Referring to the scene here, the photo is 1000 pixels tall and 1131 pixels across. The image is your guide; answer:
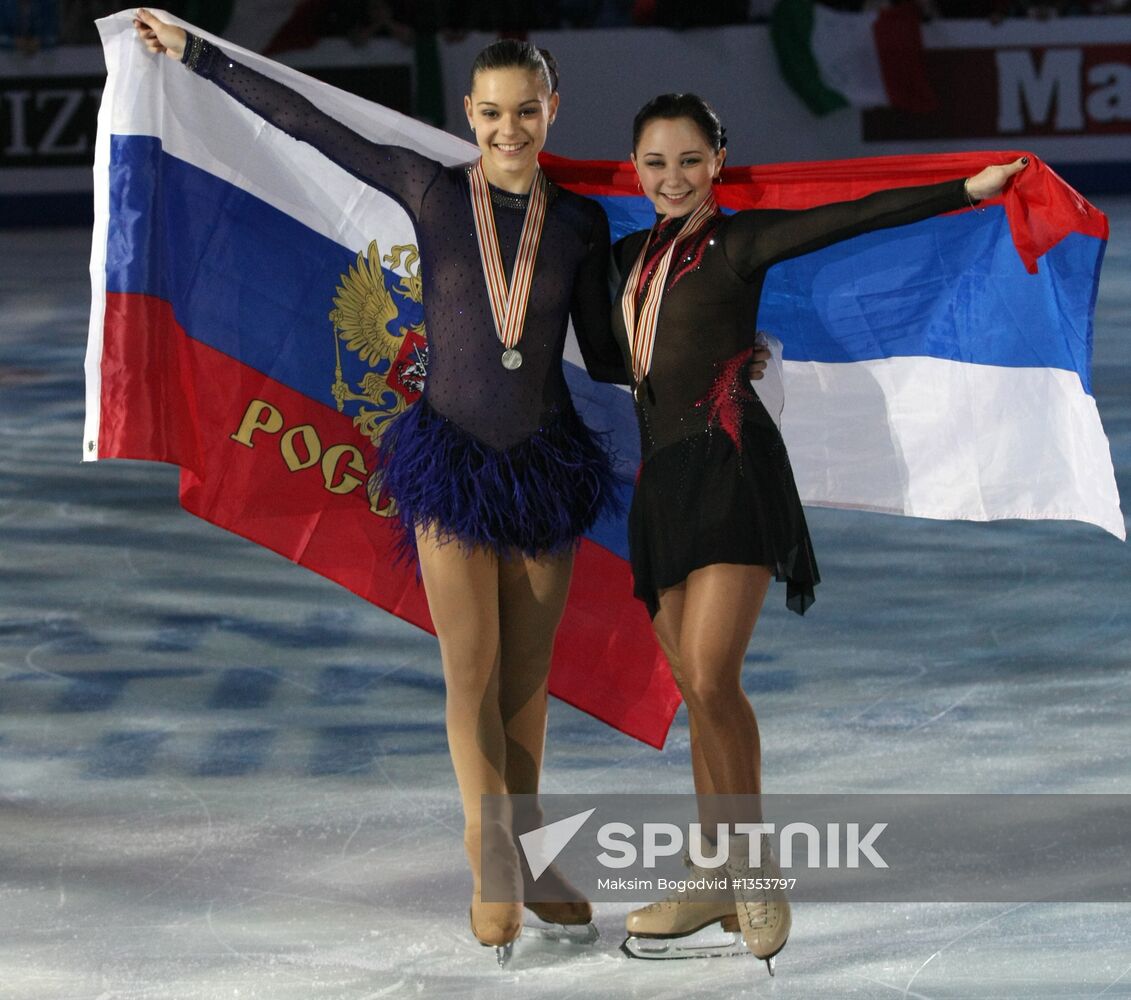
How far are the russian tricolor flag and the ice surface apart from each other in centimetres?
59

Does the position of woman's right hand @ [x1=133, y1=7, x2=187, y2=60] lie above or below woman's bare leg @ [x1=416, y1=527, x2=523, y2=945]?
above

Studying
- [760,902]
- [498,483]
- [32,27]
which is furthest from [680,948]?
[32,27]

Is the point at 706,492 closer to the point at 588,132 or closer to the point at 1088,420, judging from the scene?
the point at 1088,420

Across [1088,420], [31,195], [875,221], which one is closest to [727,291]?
[875,221]

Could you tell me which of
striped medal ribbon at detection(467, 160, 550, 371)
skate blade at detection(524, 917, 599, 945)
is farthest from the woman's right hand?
skate blade at detection(524, 917, 599, 945)

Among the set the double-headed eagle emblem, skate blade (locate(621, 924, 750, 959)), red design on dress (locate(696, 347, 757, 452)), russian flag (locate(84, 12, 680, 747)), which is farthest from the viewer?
the double-headed eagle emblem

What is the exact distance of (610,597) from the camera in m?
3.84

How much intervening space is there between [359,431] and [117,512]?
9.16 ft

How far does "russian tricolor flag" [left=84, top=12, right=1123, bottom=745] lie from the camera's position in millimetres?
3512

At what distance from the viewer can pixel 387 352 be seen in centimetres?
374

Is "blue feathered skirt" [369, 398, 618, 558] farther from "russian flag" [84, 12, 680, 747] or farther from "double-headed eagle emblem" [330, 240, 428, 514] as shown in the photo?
"double-headed eagle emblem" [330, 240, 428, 514]

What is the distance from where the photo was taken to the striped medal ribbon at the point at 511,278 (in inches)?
124

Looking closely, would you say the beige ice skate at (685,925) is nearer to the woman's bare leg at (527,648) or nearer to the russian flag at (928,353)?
the woman's bare leg at (527,648)

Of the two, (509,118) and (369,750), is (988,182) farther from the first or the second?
(369,750)
